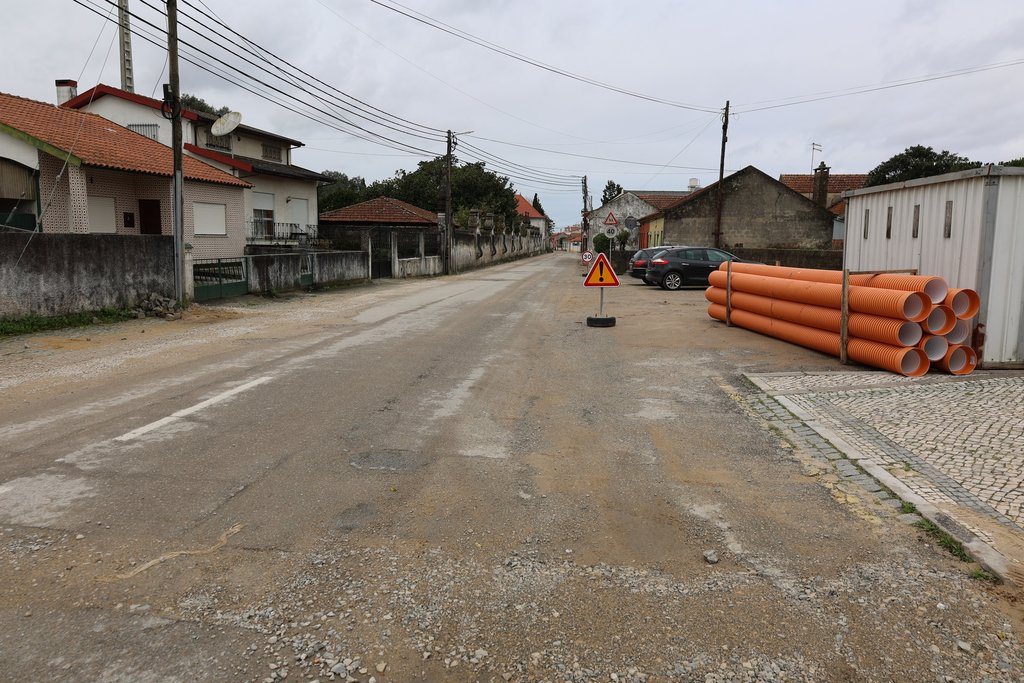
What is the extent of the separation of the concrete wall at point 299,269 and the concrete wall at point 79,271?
14.2ft

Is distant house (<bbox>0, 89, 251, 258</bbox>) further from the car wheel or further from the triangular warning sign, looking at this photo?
the car wheel

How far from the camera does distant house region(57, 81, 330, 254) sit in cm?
3156

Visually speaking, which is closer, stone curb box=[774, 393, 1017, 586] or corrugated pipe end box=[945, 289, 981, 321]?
stone curb box=[774, 393, 1017, 586]

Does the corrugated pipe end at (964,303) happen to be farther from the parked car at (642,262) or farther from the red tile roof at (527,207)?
the red tile roof at (527,207)

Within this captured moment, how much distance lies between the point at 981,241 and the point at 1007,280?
2.04 feet

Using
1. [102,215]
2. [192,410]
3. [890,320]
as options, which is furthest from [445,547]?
[102,215]

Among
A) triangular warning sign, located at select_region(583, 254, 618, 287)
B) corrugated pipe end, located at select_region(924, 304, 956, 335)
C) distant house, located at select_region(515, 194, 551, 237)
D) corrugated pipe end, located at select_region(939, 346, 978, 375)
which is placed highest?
distant house, located at select_region(515, 194, 551, 237)

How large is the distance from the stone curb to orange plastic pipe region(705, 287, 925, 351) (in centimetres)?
282

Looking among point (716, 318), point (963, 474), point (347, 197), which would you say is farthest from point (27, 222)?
point (347, 197)

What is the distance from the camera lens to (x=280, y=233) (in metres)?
36.2

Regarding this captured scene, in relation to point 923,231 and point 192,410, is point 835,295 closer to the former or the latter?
point 923,231

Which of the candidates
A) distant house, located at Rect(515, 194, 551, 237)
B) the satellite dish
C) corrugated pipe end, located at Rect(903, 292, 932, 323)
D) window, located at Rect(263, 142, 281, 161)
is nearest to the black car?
the satellite dish

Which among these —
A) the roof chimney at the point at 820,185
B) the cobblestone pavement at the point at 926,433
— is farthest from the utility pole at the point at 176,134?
the roof chimney at the point at 820,185

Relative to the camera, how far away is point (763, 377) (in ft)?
29.4
